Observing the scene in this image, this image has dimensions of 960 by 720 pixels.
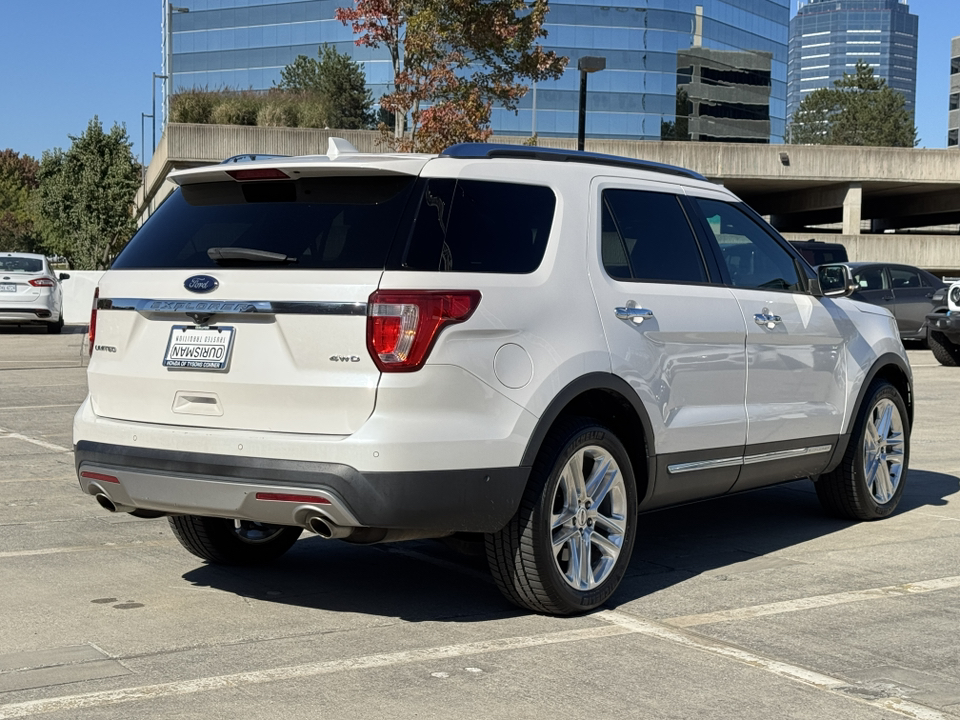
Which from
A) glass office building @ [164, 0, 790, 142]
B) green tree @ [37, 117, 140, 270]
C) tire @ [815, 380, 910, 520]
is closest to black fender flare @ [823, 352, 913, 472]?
tire @ [815, 380, 910, 520]

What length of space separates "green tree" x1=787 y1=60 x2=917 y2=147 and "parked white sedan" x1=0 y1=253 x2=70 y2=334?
84991 mm

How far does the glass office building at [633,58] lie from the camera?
8669 centimetres

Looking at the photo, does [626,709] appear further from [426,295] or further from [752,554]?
[752,554]

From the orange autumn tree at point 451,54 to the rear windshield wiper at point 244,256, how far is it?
18.8 meters

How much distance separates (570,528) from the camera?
5.51m

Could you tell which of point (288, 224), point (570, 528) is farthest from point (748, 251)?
point (288, 224)

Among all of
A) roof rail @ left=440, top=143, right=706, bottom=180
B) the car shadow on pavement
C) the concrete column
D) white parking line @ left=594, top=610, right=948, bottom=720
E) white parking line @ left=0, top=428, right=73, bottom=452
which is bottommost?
white parking line @ left=0, top=428, right=73, bottom=452

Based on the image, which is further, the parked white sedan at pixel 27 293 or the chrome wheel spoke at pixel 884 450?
the parked white sedan at pixel 27 293

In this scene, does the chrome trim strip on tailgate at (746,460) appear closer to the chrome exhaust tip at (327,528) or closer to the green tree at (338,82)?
the chrome exhaust tip at (327,528)

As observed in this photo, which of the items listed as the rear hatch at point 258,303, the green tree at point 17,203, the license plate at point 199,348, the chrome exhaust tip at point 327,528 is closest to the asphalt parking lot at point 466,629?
the chrome exhaust tip at point 327,528

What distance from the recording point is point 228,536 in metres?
6.36

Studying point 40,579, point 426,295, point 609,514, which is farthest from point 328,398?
point 40,579

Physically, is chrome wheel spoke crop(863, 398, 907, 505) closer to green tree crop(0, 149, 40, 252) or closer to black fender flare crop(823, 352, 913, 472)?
black fender flare crop(823, 352, 913, 472)

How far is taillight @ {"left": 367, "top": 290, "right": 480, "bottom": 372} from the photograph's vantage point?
15.9 feet
